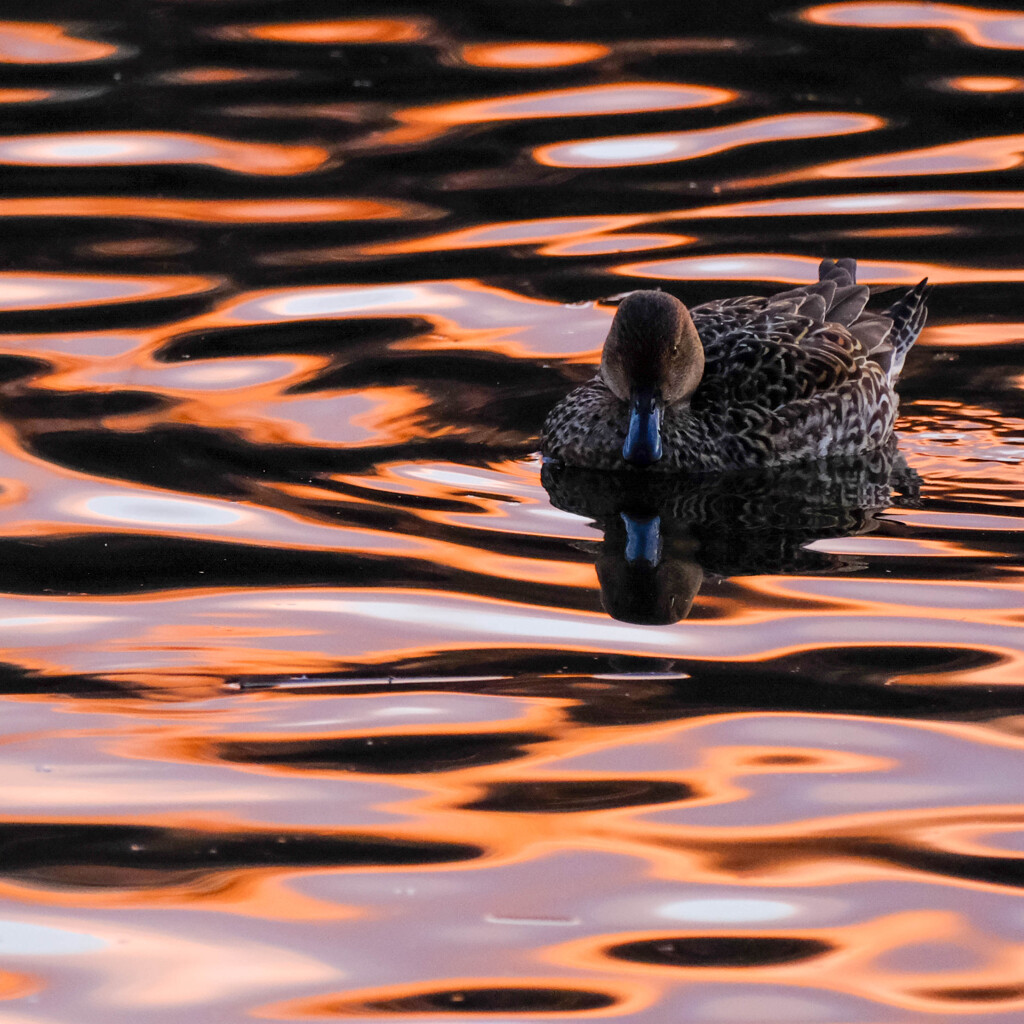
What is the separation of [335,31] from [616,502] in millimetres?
7077

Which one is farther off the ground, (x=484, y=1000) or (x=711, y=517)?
(x=711, y=517)

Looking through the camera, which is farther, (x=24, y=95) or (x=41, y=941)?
(x=24, y=95)

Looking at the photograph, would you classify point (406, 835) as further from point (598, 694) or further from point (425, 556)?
point (425, 556)

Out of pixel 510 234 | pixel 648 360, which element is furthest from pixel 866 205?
pixel 648 360

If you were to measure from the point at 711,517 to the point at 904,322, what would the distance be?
208cm

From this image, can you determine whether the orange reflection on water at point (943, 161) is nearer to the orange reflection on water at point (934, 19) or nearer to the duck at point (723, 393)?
the orange reflection on water at point (934, 19)

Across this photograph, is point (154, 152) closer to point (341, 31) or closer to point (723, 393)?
point (341, 31)

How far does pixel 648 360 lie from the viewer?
26.0ft

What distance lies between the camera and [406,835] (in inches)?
192

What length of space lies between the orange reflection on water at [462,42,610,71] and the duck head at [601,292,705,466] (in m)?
5.53

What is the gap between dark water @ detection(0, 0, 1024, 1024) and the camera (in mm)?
4477

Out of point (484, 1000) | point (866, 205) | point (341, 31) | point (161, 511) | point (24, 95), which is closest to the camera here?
point (484, 1000)

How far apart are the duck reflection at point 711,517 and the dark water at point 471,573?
4 centimetres

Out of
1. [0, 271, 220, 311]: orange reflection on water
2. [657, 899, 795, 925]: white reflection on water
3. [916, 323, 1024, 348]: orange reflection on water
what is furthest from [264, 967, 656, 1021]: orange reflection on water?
[0, 271, 220, 311]: orange reflection on water
